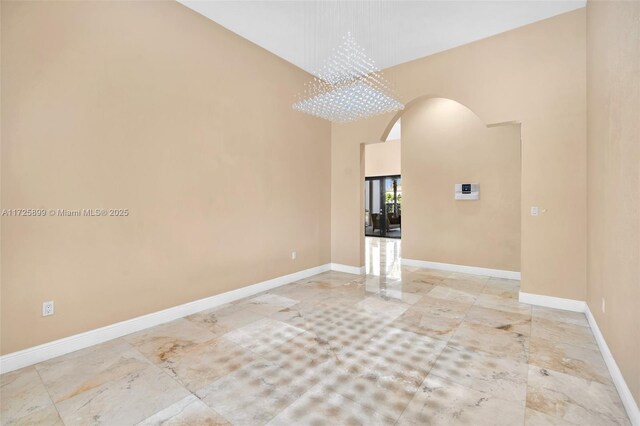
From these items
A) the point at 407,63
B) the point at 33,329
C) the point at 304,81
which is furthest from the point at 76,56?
the point at 407,63

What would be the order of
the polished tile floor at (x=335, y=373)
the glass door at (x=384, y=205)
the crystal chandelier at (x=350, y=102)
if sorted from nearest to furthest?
1. the polished tile floor at (x=335, y=373)
2. the crystal chandelier at (x=350, y=102)
3. the glass door at (x=384, y=205)

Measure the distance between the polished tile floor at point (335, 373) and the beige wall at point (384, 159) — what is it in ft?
24.7

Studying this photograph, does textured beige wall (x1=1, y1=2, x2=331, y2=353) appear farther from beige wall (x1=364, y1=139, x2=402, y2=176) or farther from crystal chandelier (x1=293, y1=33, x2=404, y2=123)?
beige wall (x1=364, y1=139, x2=402, y2=176)

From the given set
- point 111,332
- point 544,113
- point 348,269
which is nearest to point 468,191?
point 544,113

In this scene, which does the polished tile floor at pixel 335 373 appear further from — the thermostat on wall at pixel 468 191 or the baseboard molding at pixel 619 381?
the thermostat on wall at pixel 468 191

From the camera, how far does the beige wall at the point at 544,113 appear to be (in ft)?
12.0

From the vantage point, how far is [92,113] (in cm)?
282

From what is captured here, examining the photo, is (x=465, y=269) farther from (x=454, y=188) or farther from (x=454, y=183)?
(x=454, y=183)

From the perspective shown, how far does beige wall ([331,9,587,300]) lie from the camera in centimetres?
366

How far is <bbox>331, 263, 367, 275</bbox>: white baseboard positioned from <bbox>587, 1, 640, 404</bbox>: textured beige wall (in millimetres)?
3333

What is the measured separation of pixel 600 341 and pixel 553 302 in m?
1.17

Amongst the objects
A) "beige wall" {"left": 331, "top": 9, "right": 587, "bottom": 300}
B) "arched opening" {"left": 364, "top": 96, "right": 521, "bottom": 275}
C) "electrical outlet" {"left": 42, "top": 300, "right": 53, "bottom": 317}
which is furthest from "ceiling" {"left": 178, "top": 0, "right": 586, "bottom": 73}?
"electrical outlet" {"left": 42, "top": 300, "right": 53, "bottom": 317}

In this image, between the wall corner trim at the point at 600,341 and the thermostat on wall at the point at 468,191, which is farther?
the thermostat on wall at the point at 468,191

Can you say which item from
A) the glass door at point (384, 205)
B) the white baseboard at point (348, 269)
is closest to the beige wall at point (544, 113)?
the white baseboard at point (348, 269)
